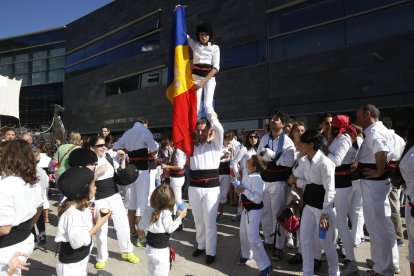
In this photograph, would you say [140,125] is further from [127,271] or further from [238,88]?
[238,88]

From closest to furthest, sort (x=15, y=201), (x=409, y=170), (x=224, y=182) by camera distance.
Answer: (x=15, y=201), (x=409, y=170), (x=224, y=182)

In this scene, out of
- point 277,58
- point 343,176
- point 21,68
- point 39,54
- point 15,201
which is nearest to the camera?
point 15,201

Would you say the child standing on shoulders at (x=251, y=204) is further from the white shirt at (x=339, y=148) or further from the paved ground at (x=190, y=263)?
the white shirt at (x=339, y=148)

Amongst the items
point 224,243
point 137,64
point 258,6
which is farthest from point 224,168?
point 137,64

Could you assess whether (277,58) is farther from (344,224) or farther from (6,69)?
(6,69)

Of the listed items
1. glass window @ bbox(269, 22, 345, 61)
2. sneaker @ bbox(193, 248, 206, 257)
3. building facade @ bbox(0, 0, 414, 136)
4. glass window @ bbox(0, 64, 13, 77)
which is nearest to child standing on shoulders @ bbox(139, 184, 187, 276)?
sneaker @ bbox(193, 248, 206, 257)

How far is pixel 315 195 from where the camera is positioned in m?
3.52

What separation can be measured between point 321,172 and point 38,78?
33.5 meters

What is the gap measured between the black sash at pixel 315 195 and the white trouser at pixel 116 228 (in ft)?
8.01

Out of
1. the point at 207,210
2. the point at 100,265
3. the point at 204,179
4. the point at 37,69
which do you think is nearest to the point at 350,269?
the point at 207,210

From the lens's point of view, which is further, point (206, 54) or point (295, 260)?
point (206, 54)

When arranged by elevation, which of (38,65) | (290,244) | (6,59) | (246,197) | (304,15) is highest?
(6,59)

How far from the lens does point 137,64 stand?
20.9 meters

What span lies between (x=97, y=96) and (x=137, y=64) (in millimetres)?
5523
